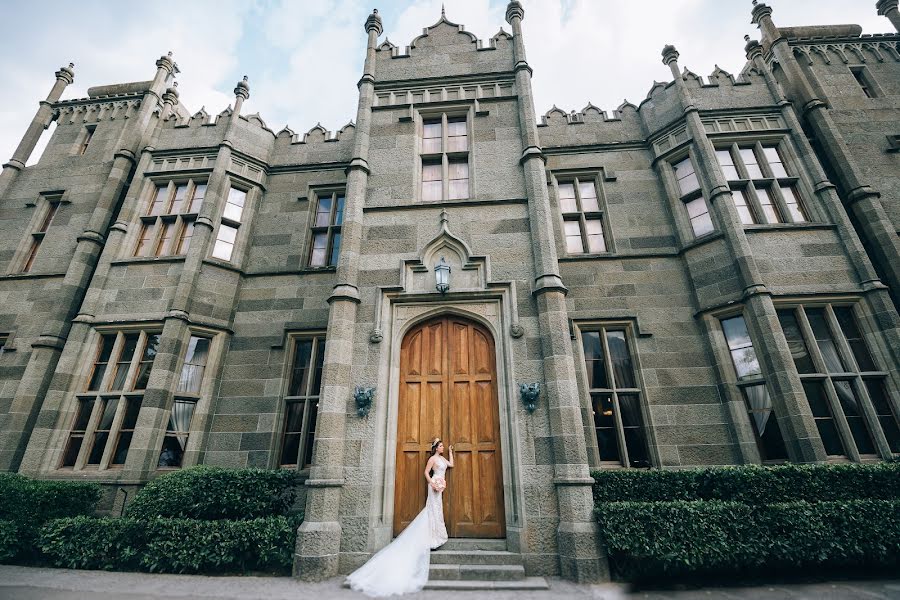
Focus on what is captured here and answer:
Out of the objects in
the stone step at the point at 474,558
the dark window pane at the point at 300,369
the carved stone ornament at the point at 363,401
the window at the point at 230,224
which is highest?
the window at the point at 230,224

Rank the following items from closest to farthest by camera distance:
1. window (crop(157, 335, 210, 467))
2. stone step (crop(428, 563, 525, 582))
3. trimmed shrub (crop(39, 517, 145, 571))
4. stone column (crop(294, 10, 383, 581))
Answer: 1. stone step (crop(428, 563, 525, 582))
2. stone column (crop(294, 10, 383, 581))
3. trimmed shrub (crop(39, 517, 145, 571))
4. window (crop(157, 335, 210, 467))

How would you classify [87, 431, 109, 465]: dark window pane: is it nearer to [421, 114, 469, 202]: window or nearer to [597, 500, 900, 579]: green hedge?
[421, 114, 469, 202]: window

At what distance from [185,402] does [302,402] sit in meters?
2.48

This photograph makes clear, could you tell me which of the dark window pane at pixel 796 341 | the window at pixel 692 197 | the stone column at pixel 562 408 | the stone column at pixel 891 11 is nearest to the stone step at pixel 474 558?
the stone column at pixel 562 408

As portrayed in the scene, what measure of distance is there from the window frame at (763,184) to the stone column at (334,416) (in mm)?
8727

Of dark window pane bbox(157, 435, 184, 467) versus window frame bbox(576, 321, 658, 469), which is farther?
dark window pane bbox(157, 435, 184, 467)

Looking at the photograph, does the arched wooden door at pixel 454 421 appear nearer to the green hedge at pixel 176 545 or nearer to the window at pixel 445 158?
the green hedge at pixel 176 545

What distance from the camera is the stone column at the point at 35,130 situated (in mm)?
11742

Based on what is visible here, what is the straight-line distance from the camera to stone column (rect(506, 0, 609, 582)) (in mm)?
5656

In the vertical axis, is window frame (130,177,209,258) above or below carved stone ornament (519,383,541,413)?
above

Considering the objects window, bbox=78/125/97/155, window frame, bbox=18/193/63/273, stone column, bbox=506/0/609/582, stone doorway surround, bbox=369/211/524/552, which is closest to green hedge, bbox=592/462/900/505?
stone column, bbox=506/0/609/582

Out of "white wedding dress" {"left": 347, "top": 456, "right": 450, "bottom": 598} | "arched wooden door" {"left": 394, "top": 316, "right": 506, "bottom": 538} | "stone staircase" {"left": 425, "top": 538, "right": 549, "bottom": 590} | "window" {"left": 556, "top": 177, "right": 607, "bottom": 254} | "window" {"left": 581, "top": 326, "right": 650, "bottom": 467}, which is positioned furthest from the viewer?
"window" {"left": 556, "top": 177, "right": 607, "bottom": 254}

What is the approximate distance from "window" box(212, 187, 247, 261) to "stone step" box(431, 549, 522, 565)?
861 cm

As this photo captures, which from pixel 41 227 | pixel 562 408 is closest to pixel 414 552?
pixel 562 408
